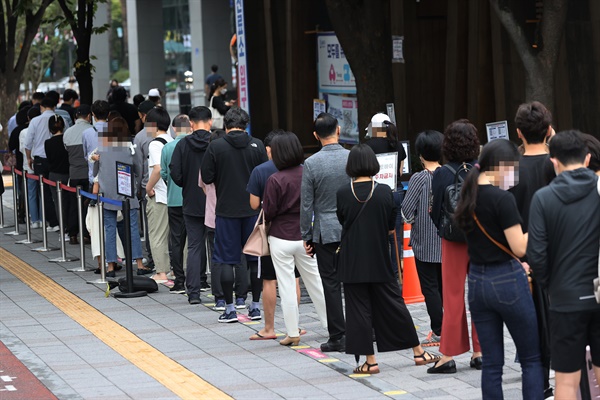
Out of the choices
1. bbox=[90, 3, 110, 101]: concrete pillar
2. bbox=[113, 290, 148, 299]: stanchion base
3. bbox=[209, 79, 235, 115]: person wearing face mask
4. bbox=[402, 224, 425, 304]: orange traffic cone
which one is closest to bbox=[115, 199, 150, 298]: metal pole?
bbox=[113, 290, 148, 299]: stanchion base

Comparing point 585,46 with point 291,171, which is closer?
point 291,171

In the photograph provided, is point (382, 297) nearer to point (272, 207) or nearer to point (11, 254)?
point (272, 207)

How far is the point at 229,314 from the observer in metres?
10.3

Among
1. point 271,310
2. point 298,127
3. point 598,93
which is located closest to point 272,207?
point 271,310

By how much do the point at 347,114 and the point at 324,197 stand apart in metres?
10.6

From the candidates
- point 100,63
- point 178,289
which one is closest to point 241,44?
point 178,289

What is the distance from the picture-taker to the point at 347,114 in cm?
1916

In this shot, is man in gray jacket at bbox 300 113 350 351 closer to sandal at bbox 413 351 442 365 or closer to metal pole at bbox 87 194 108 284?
sandal at bbox 413 351 442 365

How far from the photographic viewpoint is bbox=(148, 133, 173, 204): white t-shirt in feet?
39.8

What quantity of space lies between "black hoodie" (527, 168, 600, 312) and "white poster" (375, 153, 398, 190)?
4.41 m

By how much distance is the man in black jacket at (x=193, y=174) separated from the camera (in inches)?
435

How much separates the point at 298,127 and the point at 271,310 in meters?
11.7

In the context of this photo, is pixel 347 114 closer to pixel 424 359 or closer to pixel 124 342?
pixel 124 342

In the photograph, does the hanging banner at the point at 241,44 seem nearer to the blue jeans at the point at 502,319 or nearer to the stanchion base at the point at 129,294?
the stanchion base at the point at 129,294
